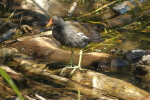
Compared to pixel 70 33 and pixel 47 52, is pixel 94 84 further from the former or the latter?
pixel 47 52

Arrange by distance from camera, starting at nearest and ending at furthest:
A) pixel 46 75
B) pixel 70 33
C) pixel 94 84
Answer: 1. pixel 94 84
2. pixel 46 75
3. pixel 70 33

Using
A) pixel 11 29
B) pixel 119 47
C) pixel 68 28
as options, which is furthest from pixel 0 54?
pixel 119 47

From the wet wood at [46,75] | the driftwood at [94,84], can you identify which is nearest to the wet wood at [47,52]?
the wet wood at [46,75]

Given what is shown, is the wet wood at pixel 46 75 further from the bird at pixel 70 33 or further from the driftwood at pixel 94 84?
the bird at pixel 70 33

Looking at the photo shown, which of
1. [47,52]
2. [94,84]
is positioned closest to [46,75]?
[94,84]

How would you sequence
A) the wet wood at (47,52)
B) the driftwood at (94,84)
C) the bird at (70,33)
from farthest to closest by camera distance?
the wet wood at (47,52)
the bird at (70,33)
the driftwood at (94,84)

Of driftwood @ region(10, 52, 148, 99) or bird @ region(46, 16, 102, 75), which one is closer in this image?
driftwood @ region(10, 52, 148, 99)

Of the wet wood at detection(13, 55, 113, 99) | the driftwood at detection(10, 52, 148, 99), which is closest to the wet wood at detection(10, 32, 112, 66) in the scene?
the wet wood at detection(13, 55, 113, 99)

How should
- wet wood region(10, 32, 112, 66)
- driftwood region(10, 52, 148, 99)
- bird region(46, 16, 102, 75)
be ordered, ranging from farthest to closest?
1. wet wood region(10, 32, 112, 66)
2. bird region(46, 16, 102, 75)
3. driftwood region(10, 52, 148, 99)

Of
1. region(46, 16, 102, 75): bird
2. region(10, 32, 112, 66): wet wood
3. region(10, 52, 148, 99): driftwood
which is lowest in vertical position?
region(10, 52, 148, 99): driftwood

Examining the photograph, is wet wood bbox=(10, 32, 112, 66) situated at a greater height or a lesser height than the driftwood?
greater

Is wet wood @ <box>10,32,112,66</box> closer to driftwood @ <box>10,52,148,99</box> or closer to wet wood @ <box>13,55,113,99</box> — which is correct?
wet wood @ <box>13,55,113,99</box>

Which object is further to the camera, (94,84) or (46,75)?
(46,75)

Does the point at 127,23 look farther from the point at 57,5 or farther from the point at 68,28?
the point at 68,28
